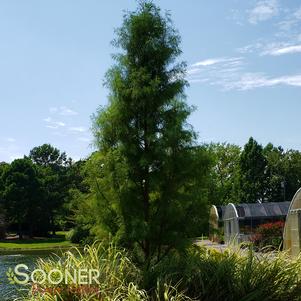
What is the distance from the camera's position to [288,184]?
64.9 metres

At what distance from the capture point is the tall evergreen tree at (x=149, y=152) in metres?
9.15

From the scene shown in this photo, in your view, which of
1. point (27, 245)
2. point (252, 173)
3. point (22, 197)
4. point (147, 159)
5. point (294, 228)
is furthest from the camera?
point (252, 173)

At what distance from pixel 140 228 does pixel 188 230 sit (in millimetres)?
1068

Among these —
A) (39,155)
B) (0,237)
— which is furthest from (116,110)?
(39,155)

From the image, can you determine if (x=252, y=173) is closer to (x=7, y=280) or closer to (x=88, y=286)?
(x=7, y=280)

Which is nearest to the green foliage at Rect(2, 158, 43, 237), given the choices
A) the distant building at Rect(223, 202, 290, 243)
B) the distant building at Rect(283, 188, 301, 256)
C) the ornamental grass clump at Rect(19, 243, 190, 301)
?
the distant building at Rect(223, 202, 290, 243)

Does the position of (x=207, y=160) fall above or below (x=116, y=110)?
below

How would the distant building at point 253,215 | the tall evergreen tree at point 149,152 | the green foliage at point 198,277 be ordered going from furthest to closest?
the distant building at point 253,215 → the tall evergreen tree at point 149,152 → the green foliage at point 198,277

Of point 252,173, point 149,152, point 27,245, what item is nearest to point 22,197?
point 27,245

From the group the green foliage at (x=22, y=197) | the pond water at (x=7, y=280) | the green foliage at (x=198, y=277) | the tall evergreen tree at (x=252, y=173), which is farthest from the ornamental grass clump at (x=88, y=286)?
the tall evergreen tree at (x=252, y=173)

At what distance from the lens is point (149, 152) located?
933cm

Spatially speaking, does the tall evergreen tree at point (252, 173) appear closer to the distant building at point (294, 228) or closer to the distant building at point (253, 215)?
the distant building at point (253, 215)

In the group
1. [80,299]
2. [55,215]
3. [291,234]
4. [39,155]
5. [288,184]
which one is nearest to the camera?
[80,299]

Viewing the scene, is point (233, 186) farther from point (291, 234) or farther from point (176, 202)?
point (176, 202)
